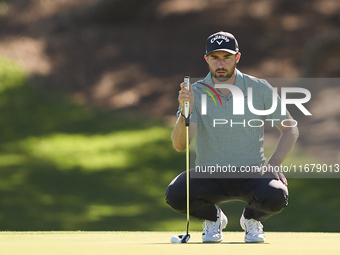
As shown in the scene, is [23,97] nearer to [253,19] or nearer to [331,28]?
[253,19]

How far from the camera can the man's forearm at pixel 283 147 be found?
4.42 m

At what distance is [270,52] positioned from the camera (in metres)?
14.3

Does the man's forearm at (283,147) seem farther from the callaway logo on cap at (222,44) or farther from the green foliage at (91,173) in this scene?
the green foliage at (91,173)

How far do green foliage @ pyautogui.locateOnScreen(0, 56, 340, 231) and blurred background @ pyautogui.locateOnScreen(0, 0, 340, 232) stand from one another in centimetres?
2

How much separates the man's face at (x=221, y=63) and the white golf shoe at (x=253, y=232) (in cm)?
87

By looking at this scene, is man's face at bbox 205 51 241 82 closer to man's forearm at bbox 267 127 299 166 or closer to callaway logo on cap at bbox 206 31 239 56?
callaway logo on cap at bbox 206 31 239 56

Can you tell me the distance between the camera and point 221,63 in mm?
4449

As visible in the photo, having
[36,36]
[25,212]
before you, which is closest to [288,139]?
[25,212]

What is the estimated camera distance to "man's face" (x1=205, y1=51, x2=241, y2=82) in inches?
175

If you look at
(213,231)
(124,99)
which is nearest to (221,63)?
(213,231)

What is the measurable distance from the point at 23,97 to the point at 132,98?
5.92 ft

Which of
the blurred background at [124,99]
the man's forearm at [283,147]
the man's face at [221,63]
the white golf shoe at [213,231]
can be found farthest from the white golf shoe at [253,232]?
the blurred background at [124,99]

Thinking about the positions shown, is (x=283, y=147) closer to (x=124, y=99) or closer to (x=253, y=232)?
(x=253, y=232)

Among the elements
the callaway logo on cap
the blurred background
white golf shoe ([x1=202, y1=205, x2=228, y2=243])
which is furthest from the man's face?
the blurred background
